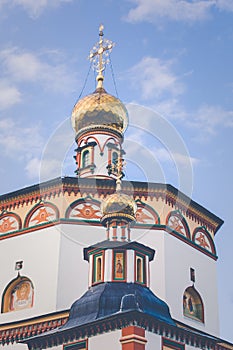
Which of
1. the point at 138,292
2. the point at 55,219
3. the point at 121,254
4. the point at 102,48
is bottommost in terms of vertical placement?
the point at 138,292

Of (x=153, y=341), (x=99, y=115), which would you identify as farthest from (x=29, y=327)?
(x=99, y=115)

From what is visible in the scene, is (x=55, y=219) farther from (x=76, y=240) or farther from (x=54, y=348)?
(x=54, y=348)

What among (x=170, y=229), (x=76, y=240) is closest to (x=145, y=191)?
(x=170, y=229)

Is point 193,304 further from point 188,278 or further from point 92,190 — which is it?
point 92,190

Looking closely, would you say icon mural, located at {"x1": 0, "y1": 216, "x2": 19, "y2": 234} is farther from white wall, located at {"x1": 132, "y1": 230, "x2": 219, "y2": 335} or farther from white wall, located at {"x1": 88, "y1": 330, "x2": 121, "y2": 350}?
white wall, located at {"x1": 88, "y1": 330, "x2": 121, "y2": 350}

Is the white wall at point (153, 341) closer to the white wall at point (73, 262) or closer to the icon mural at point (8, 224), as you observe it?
the white wall at point (73, 262)

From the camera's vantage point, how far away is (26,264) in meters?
13.5

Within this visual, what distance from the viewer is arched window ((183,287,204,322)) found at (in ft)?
44.7

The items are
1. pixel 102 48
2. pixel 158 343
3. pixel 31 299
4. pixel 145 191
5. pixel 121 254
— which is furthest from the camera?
pixel 102 48

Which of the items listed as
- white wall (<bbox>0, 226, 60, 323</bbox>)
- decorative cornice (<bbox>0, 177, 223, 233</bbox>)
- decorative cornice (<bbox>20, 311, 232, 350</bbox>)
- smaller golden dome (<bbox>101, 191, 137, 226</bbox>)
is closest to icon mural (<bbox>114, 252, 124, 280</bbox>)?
smaller golden dome (<bbox>101, 191, 137, 226</bbox>)

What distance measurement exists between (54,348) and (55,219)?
154 inches

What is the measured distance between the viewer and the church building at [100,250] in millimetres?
11156

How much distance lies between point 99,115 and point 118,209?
5.41 metres

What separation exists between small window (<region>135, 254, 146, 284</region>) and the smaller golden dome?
2.47ft
